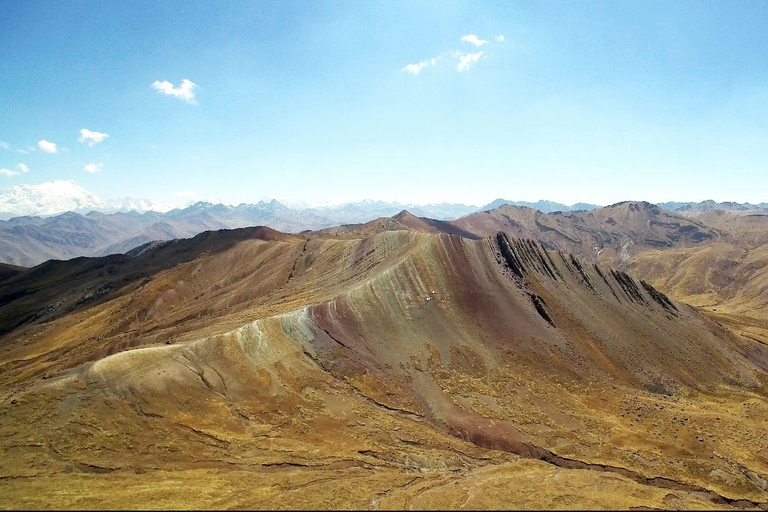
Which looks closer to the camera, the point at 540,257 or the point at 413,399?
the point at 413,399

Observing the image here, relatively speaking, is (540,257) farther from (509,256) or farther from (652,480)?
(652,480)

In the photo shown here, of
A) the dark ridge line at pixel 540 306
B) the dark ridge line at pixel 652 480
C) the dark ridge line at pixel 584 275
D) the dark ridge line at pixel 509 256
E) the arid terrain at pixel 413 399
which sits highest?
the dark ridge line at pixel 509 256

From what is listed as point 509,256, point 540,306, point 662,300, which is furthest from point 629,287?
point 540,306

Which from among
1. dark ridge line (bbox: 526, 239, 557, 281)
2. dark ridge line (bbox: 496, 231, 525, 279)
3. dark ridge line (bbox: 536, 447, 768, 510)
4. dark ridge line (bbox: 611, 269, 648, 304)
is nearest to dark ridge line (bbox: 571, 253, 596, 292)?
dark ridge line (bbox: 526, 239, 557, 281)

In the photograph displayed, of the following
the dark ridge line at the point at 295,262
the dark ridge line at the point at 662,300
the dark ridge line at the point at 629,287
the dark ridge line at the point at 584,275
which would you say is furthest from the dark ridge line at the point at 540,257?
the dark ridge line at the point at 295,262

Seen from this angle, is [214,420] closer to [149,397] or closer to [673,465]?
[149,397]

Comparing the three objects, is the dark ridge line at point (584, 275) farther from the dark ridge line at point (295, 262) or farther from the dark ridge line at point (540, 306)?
the dark ridge line at point (295, 262)

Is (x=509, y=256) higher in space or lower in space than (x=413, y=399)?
higher

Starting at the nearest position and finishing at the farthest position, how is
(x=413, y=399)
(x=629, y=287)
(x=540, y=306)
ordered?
(x=413, y=399)
(x=540, y=306)
(x=629, y=287)
